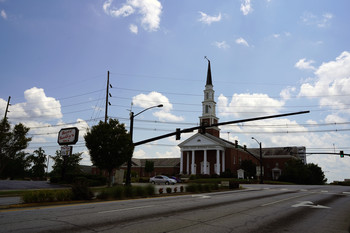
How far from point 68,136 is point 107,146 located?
859cm

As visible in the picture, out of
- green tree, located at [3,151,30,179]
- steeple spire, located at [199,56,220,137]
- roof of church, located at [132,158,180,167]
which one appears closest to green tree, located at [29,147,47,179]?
green tree, located at [3,151,30,179]

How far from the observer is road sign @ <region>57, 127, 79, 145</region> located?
107ft

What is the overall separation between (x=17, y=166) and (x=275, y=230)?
7821cm

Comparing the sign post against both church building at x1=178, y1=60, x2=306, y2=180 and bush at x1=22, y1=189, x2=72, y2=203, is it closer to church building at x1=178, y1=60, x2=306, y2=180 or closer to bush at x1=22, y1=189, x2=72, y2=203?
bush at x1=22, y1=189, x2=72, y2=203

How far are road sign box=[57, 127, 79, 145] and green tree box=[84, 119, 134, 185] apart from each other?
16.5ft

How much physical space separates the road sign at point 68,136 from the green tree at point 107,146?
5.04 metres

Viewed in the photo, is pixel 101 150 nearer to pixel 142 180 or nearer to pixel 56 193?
pixel 56 193

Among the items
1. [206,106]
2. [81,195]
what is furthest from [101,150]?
[206,106]

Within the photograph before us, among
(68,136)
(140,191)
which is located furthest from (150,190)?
(68,136)

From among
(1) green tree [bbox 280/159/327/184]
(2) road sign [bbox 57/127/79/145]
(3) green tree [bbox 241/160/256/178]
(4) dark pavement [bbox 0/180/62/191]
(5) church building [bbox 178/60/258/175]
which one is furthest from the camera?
(3) green tree [bbox 241/160/256/178]

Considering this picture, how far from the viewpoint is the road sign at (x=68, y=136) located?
32.8 meters

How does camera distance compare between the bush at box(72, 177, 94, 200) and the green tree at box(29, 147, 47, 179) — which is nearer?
the bush at box(72, 177, 94, 200)

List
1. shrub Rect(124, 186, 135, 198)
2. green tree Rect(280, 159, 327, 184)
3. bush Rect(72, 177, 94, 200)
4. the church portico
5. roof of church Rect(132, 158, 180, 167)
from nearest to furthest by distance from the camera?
bush Rect(72, 177, 94, 200) → shrub Rect(124, 186, 135, 198) → green tree Rect(280, 159, 327, 184) → the church portico → roof of church Rect(132, 158, 180, 167)

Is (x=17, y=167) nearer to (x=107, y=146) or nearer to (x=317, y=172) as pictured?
(x=107, y=146)
